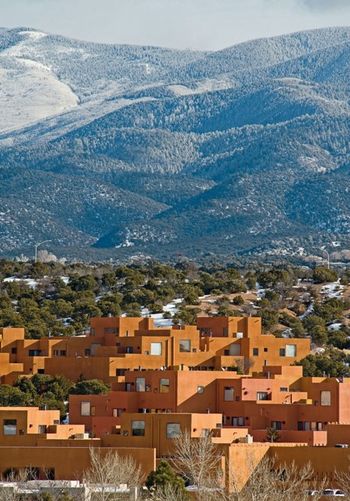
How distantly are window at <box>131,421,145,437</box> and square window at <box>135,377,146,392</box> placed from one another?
14133mm

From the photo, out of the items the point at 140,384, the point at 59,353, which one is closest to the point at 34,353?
the point at 59,353

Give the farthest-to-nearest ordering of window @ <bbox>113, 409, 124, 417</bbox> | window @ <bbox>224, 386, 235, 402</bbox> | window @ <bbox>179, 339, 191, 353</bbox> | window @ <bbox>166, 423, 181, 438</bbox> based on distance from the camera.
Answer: window @ <bbox>179, 339, 191, 353</bbox>
window @ <bbox>224, 386, 235, 402</bbox>
window @ <bbox>113, 409, 124, 417</bbox>
window @ <bbox>166, 423, 181, 438</bbox>

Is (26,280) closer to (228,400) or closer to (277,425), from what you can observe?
(228,400)

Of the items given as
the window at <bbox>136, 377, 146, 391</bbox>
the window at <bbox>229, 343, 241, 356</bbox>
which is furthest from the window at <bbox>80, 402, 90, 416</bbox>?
the window at <bbox>229, 343, 241, 356</bbox>

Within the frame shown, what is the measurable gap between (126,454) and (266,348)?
3732 cm

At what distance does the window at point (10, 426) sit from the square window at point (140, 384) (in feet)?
41.6

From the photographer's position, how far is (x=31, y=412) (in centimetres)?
9600

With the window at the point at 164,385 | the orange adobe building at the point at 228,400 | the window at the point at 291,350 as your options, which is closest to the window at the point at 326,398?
the orange adobe building at the point at 228,400

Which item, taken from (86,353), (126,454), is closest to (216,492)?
(126,454)

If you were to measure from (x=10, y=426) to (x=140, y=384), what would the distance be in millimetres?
13968

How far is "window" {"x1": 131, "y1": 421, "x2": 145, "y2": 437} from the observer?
92.1 meters

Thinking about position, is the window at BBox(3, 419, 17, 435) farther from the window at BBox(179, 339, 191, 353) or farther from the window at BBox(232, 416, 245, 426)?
the window at BBox(179, 339, 191, 353)

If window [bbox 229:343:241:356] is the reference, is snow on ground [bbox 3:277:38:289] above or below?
above

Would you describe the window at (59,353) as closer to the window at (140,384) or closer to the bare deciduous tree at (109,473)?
the window at (140,384)
